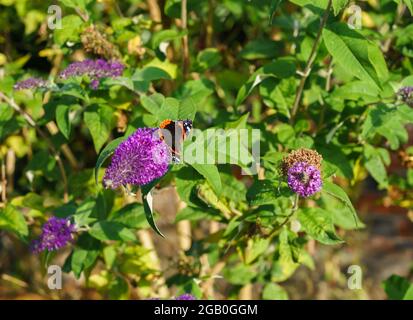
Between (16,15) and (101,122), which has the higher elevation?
(16,15)

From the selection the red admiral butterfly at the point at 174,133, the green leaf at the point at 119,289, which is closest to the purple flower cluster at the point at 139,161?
the red admiral butterfly at the point at 174,133

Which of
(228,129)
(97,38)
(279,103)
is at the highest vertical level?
(97,38)

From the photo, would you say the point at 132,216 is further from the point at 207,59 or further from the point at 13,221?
the point at 207,59

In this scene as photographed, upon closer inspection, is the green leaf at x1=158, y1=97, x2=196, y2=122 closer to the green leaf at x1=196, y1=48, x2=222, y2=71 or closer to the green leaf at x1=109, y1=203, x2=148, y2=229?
the green leaf at x1=109, y1=203, x2=148, y2=229

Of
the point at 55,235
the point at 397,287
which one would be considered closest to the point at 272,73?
the point at 55,235

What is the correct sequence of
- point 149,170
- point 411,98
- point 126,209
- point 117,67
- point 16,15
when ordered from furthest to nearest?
1. point 16,15
2. point 126,209
3. point 117,67
4. point 411,98
5. point 149,170

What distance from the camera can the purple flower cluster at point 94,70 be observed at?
155cm

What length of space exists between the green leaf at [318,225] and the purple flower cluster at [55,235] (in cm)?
61

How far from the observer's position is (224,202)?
1706 millimetres

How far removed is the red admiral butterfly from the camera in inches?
50.0

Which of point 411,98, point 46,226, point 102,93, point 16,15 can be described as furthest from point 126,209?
point 16,15

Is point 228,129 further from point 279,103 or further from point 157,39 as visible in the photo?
point 157,39

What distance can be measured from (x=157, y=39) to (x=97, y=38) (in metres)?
0.20

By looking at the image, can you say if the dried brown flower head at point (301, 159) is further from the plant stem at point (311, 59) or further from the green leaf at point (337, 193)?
the plant stem at point (311, 59)
